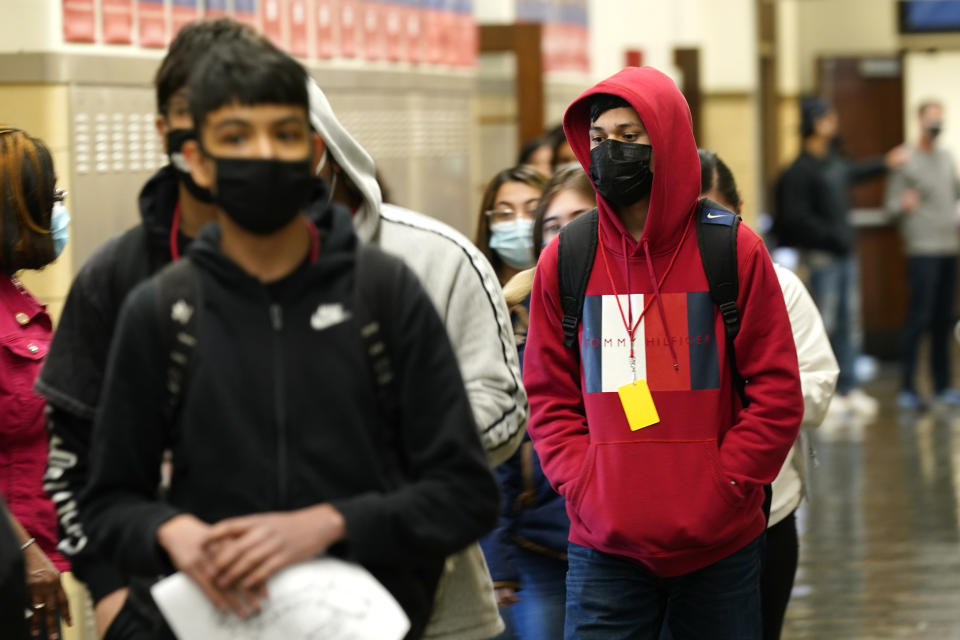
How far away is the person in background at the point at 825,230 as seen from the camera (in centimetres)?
1130

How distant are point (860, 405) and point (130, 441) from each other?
9.75 meters

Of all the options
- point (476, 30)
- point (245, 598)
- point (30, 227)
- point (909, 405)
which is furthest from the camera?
point (909, 405)

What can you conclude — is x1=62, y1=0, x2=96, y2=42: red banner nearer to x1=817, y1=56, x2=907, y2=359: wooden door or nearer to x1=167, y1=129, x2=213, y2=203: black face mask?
x1=167, y1=129, x2=213, y2=203: black face mask

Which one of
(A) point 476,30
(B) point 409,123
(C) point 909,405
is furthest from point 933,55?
(B) point 409,123

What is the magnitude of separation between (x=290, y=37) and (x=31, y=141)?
128 inches

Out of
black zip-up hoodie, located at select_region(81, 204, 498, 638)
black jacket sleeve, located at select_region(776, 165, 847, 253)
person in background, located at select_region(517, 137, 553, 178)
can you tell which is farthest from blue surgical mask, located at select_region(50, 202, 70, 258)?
black jacket sleeve, located at select_region(776, 165, 847, 253)

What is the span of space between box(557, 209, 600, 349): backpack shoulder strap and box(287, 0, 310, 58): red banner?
3.49 m

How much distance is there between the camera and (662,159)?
329cm

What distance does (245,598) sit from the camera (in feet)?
6.68

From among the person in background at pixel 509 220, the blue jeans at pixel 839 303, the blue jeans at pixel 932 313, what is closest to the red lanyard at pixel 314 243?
the person in background at pixel 509 220

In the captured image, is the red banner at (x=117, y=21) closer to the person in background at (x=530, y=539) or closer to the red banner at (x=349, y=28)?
the person in background at (x=530, y=539)

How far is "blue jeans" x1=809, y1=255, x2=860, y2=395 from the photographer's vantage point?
1141 cm

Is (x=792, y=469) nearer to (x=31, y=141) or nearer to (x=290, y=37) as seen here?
(x=31, y=141)

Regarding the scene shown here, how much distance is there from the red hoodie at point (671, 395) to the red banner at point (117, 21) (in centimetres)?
229
